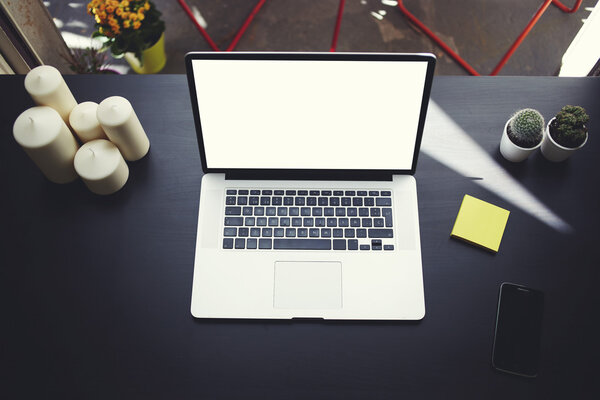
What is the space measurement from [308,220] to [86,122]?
516 millimetres

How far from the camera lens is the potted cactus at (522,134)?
985mm

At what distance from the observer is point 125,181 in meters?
1.03

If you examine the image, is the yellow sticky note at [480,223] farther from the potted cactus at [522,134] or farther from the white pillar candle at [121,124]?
the white pillar candle at [121,124]

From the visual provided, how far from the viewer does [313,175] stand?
3.25 ft

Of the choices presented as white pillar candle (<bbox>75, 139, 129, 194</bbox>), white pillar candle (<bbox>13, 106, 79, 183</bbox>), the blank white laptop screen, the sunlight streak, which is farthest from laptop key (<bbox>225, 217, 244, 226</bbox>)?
the sunlight streak

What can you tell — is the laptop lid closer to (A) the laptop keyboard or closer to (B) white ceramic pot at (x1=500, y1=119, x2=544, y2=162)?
(A) the laptop keyboard

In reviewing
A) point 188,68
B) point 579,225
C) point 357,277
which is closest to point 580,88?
point 579,225

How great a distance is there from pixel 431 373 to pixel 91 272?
0.72 metres

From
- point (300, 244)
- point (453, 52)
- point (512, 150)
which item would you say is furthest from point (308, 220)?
point (453, 52)

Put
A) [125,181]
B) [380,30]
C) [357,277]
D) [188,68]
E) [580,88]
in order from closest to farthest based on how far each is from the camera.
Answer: [188,68]
[357,277]
[125,181]
[580,88]
[380,30]

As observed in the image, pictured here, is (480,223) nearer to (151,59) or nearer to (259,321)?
(259,321)

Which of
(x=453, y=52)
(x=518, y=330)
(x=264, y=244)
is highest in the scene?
(x=453, y=52)

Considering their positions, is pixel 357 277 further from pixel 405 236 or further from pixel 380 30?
pixel 380 30

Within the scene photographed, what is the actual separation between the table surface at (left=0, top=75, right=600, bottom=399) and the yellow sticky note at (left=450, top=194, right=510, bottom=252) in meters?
0.02
